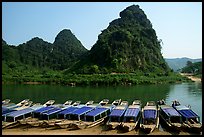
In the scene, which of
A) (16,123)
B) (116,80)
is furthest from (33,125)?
(116,80)

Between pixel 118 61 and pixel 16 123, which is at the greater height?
pixel 118 61

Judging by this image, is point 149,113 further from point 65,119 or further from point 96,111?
point 65,119

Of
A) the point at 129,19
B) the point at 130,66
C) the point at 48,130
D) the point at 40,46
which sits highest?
the point at 129,19

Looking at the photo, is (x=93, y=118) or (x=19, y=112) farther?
(x=19, y=112)

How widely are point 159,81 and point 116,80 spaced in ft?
22.8

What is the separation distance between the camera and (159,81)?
36.8 metres

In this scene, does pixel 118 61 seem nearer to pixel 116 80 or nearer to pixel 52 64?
pixel 116 80

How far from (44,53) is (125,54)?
29522mm

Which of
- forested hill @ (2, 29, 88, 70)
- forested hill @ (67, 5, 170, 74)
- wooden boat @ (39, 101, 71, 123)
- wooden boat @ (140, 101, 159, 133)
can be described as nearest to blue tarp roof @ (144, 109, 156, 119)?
wooden boat @ (140, 101, 159, 133)

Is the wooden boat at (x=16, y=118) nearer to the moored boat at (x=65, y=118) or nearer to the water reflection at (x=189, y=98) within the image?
the moored boat at (x=65, y=118)

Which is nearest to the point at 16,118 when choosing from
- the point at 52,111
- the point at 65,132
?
the point at 52,111

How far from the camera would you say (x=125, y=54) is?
147 feet

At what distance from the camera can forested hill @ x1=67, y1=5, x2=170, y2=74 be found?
4317 centimetres

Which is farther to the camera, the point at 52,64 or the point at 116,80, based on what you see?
the point at 52,64
